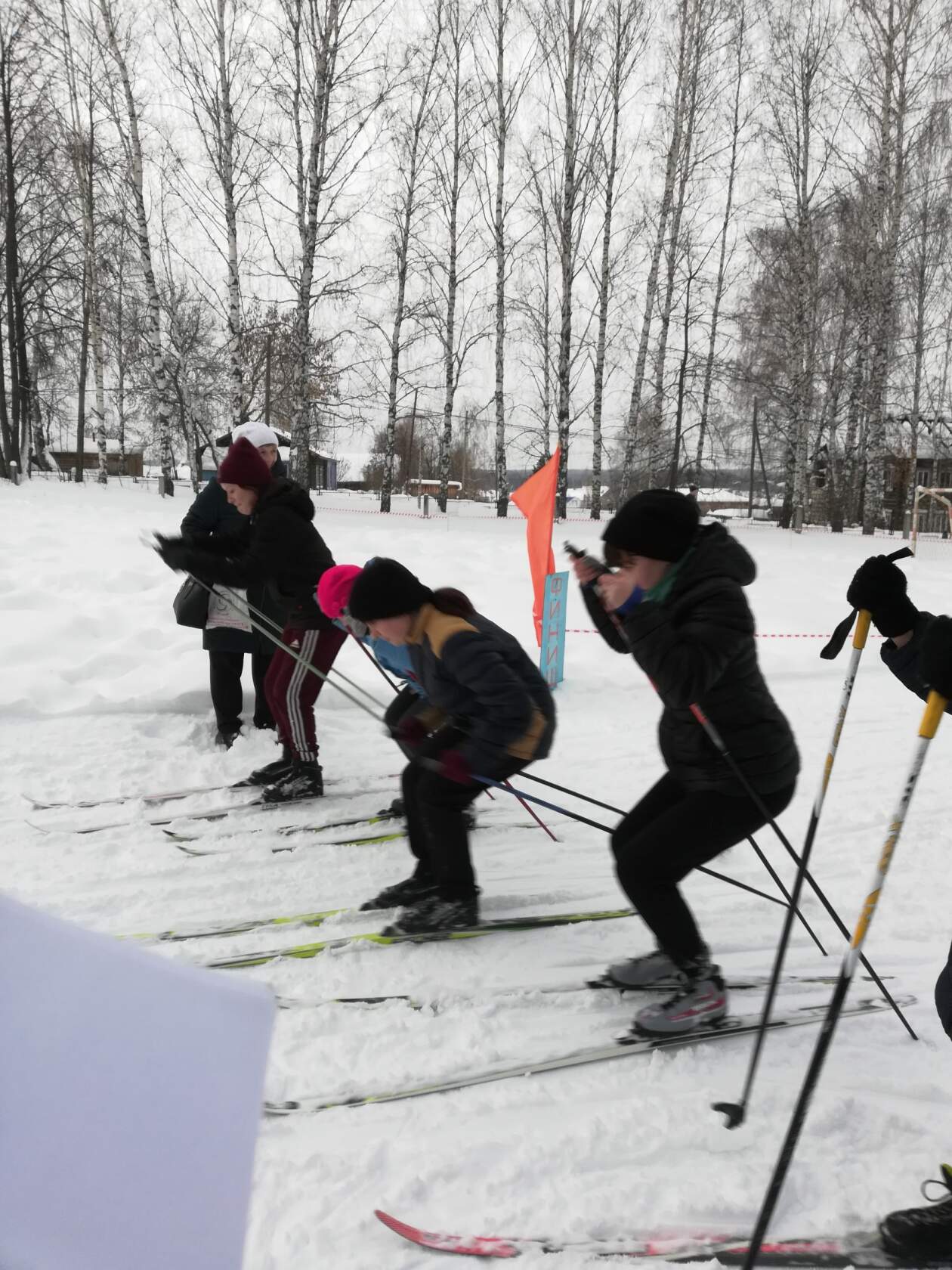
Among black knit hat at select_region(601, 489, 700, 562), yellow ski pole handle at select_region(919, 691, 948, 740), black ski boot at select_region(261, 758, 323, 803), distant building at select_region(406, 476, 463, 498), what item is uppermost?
distant building at select_region(406, 476, 463, 498)

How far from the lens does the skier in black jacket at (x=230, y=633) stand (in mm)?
4547

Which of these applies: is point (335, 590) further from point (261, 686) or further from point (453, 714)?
point (261, 686)

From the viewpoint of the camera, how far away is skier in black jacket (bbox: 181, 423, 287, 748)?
4.55m

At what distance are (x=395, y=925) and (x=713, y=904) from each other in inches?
49.9

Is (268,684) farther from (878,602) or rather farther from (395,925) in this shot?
(878,602)

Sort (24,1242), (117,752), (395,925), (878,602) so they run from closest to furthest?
(24,1242), (878,602), (395,925), (117,752)

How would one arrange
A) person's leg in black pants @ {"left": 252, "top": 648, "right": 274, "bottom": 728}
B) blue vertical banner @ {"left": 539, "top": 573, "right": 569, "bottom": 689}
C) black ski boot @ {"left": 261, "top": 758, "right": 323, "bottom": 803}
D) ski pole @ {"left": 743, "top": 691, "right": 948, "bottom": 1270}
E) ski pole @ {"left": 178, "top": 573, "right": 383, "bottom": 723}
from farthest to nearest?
blue vertical banner @ {"left": 539, "top": 573, "right": 569, "bottom": 689}
person's leg in black pants @ {"left": 252, "top": 648, "right": 274, "bottom": 728}
black ski boot @ {"left": 261, "top": 758, "right": 323, "bottom": 803}
ski pole @ {"left": 178, "top": 573, "right": 383, "bottom": 723}
ski pole @ {"left": 743, "top": 691, "right": 948, "bottom": 1270}

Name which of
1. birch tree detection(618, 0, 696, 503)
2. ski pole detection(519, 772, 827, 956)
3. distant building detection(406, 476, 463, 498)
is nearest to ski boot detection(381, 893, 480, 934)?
ski pole detection(519, 772, 827, 956)

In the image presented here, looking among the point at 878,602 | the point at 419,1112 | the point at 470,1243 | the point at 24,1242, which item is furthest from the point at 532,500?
the point at 24,1242

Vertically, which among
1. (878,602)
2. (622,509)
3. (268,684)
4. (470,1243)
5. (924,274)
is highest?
(924,274)

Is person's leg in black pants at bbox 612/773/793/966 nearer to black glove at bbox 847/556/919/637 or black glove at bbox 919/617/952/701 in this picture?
black glove at bbox 847/556/919/637

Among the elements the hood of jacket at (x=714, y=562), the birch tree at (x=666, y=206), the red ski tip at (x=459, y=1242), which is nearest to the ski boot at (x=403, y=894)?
the red ski tip at (x=459, y=1242)

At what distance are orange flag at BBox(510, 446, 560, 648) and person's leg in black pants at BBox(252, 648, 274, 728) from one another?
1754 millimetres

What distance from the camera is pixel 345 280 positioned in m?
15.8
